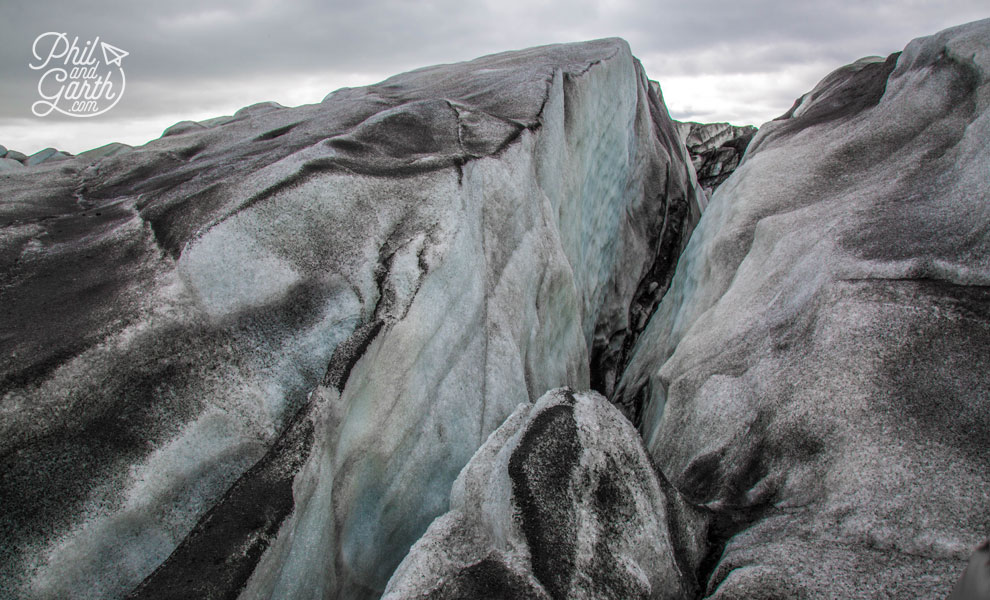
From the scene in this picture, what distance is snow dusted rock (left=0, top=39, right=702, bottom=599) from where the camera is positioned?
228 centimetres

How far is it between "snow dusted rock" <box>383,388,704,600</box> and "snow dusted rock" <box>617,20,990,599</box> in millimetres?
274

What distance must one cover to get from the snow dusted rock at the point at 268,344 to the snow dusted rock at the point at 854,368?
1.37 m

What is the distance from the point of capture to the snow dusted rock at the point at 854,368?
2318mm

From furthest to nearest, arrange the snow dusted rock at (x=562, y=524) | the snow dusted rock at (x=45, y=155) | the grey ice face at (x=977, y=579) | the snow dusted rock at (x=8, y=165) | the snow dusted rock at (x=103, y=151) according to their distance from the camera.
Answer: the snow dusted rock at (x=45, y=155)
the snow dusted rock at (x=103, y=151)
the snow dusted rock at (x=8, y=165)
the snow dusted rock at (x=562, y=524)
the grey ice face at (x=977, y=579)

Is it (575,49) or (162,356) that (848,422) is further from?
(575,49)

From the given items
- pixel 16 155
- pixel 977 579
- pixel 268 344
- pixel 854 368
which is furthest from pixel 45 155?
pixel 977 579

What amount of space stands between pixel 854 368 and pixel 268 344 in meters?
2.97

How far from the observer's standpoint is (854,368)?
9.81ft

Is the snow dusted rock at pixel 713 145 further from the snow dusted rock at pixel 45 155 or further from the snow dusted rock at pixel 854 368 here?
the snow dusted rock at pixel 45 155

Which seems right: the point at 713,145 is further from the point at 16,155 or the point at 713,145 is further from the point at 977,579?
the point at 977,579

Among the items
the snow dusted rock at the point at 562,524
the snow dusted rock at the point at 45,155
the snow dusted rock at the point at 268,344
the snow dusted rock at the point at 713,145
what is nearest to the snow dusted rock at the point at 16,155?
the snow dusted rock at the point at 45,155

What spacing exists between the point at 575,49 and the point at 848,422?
5669 mm

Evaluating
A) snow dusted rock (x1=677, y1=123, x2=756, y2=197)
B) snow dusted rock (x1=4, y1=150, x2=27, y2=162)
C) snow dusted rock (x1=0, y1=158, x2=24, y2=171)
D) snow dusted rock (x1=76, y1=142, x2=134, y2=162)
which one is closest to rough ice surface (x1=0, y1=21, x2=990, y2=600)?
snow dusted rock (x1=0, y1=158, x2=24, y2=171)

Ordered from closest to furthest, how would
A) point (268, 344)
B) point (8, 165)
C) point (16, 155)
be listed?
1. point (268, 344)
2. point (8, 165)
3. point (16, 155)
